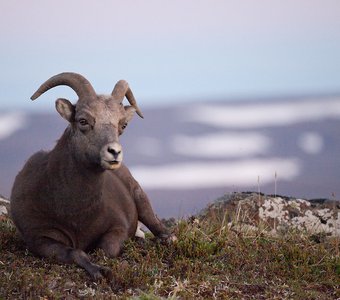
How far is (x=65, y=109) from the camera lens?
1079 centimetres

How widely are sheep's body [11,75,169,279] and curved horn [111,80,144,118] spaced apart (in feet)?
0.93

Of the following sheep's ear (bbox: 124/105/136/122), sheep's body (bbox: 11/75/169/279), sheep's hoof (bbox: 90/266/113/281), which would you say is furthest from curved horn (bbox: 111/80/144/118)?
sheep's hoof (bbox: 90/266/113/281)

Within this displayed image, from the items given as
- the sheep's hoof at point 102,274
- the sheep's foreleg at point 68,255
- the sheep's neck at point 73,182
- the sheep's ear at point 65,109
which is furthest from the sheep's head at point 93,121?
the sheep's hoof at point 102,274

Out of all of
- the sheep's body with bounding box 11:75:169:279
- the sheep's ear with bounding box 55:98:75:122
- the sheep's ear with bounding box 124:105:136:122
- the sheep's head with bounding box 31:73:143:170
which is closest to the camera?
the sheep's head with bounding box 31:73:143:170

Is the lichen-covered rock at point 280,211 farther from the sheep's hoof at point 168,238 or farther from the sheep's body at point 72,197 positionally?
the sheep's body at point 72,197

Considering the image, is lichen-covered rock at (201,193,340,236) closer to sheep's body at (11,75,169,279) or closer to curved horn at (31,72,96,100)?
sheep's body at (11,75,169,279)

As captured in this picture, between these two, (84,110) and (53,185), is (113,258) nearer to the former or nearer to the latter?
(53,185)

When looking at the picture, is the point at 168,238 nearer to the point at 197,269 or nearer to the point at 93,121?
the point at 197,269

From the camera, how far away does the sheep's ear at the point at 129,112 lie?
1105 centimetres

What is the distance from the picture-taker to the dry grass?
9.60 meters

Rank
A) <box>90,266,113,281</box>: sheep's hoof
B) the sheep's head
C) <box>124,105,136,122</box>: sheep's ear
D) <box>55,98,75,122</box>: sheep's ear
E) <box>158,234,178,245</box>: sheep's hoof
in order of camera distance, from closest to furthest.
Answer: <box>90,266,113,281</box>: sheep's hoof < the sheep's head < <box>55,98,75,122</box>: sheep's ear < <box>124,105,136,122</box>: sheep's ear < <box>158,234,178,245</box>: sheep's hoof

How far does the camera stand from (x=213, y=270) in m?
10.5

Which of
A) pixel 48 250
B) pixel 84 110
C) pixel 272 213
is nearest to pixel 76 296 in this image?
pixel 48 250

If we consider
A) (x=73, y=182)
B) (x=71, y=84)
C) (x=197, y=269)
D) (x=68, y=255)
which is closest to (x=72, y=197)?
(x=73, y=182)
